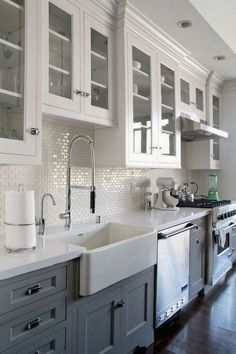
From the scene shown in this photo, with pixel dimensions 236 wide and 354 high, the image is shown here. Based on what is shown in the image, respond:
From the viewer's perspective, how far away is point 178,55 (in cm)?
305

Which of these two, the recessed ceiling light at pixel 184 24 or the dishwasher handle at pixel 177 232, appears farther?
the recessed ceiling light at pixel 184 24

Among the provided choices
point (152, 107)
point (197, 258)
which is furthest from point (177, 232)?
point (152, 107)

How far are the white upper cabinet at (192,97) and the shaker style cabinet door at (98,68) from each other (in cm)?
122

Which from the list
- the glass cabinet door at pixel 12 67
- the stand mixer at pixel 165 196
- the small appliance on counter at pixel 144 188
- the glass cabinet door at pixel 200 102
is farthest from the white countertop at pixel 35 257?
the glass cabinet door at pixel 200 102

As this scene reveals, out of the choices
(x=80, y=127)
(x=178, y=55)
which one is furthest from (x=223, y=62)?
(x=80, y=127)

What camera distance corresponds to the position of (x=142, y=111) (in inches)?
101

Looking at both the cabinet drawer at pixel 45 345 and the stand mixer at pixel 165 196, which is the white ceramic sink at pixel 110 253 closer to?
the cabinet drawer at pixel 45 345

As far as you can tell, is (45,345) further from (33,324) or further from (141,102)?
(141,102)

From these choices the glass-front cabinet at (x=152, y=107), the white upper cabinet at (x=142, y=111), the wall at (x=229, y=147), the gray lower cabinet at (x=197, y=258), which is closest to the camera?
the white upper cabinet at (x=142, y=111)

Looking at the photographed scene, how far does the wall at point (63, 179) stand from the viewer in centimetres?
193

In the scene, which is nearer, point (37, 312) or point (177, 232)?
point (37, 312)

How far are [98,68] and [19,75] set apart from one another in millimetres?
790

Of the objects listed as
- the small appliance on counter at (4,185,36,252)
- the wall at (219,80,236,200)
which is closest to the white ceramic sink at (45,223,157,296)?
the small appliance on counter at (4,185,36,252)

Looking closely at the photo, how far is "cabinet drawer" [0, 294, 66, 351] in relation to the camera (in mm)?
1179
